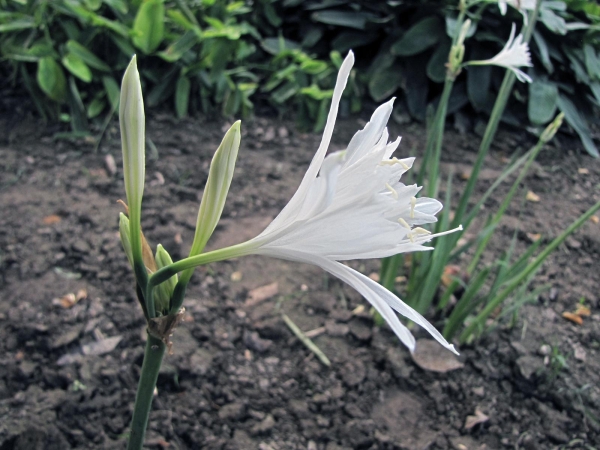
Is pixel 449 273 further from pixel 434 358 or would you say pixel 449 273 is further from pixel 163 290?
pixel 163 290

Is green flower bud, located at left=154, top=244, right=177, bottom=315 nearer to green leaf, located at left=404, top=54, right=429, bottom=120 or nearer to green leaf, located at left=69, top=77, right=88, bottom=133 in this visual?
green leaf, located at left=69, top=77, right=88, bottom=133

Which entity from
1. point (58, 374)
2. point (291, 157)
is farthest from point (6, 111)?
point (58, 374)

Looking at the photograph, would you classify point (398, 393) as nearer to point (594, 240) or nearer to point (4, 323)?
point (4, 323)

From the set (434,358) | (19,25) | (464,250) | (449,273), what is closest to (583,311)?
(449,273)

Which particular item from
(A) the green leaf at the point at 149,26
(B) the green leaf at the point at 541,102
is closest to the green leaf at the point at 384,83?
(B) the green leaf at the point at 541,102

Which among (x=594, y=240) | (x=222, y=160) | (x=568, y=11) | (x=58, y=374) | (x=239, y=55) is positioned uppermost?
(x=222, y=160)

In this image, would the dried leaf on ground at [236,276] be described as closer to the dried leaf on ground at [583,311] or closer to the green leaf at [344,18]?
the dried leaf on ground at [583,311]
